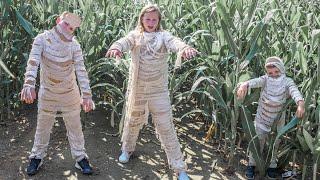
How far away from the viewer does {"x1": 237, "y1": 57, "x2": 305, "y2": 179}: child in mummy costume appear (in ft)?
10.1

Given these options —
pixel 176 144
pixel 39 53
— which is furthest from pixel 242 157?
pixel 39 53

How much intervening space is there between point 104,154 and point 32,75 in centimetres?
99

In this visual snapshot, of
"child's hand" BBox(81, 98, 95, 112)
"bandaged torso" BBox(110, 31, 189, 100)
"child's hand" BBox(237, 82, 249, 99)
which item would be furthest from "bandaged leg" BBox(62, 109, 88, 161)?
"child's hand" BBox(237, 82, 249, 99)

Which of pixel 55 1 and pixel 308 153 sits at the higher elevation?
pixel 55 1

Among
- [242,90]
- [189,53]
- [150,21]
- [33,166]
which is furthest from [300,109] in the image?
[33,166]

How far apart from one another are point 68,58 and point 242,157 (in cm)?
145

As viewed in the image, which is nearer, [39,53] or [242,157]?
[39,53]

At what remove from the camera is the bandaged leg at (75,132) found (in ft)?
10.5

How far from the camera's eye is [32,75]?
280cm

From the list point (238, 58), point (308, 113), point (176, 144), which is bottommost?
point (176, 144)

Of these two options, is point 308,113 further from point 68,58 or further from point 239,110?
point 68,58

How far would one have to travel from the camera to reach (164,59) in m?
3.09

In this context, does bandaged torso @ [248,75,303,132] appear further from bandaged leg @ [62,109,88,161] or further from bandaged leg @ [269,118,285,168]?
bandaged leg @ [62,109,88,161]

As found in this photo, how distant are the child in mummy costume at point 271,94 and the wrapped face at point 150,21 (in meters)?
0.64
